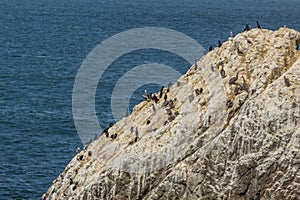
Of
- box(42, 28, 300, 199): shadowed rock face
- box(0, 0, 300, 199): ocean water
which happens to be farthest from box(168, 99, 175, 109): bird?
box(0, 0, 300, 199): ocean water

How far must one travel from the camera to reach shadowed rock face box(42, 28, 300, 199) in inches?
1676

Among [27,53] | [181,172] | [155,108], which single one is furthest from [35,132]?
[27,53]

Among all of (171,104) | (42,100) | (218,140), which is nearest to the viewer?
(218,140)

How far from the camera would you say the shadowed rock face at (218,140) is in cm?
4256

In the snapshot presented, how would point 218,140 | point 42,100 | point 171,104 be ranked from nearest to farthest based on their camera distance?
point 218,140
point 171,104
point 42,100

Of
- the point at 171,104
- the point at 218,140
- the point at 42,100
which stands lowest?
the point at 218,140

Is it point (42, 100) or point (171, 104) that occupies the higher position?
point (42, 100)

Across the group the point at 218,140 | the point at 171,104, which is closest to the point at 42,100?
the point at 171,104

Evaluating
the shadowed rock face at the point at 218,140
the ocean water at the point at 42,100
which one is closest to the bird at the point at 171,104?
the shadowed rock face at the point at 218,140

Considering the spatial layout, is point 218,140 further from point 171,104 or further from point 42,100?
point 42,100

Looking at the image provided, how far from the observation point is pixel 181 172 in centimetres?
4456

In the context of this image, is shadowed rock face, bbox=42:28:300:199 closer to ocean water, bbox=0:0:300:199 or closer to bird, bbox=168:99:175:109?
bird, bbox=168:99:175:109

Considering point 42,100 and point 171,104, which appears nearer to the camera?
point 171,104

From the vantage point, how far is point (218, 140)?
43719mm
